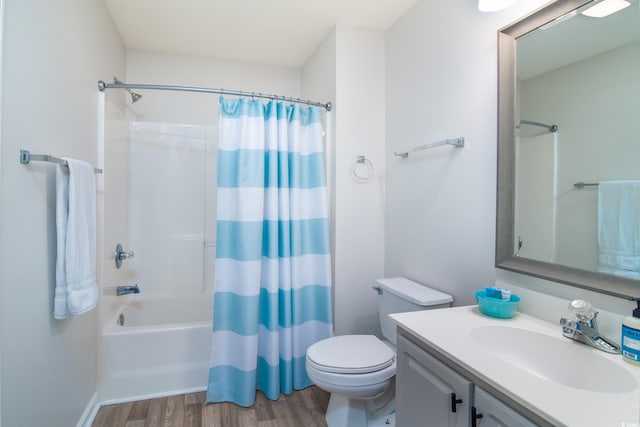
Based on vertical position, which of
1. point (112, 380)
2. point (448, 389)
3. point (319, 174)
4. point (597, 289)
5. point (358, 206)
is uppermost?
point (319, 174)

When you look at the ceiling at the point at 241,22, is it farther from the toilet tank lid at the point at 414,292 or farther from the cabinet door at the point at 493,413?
the cabinet door at the point at 493,413

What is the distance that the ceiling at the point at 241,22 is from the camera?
6.52ft

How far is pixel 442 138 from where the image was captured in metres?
1.73

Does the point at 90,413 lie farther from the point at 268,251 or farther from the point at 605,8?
the point at 605,8

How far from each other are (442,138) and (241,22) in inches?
63.5

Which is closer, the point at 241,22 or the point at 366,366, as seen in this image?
the point at 366,366

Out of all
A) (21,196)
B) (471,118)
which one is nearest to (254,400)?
(21,196)

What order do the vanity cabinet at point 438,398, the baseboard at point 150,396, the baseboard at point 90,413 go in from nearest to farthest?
1. the vanity cabinet at point 438,398
2. the baseboard at point 90,413
3. the baseboard at point 150,396

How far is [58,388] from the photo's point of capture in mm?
1416

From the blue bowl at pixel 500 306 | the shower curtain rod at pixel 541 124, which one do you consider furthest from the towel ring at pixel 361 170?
the blue bowl at pixel 500 306

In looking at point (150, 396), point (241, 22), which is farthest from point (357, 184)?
point (150, 396)

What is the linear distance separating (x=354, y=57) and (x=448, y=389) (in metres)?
2.07

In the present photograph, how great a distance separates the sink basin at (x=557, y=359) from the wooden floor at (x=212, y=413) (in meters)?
1.18

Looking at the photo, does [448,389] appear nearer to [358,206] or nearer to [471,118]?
[471,118]
